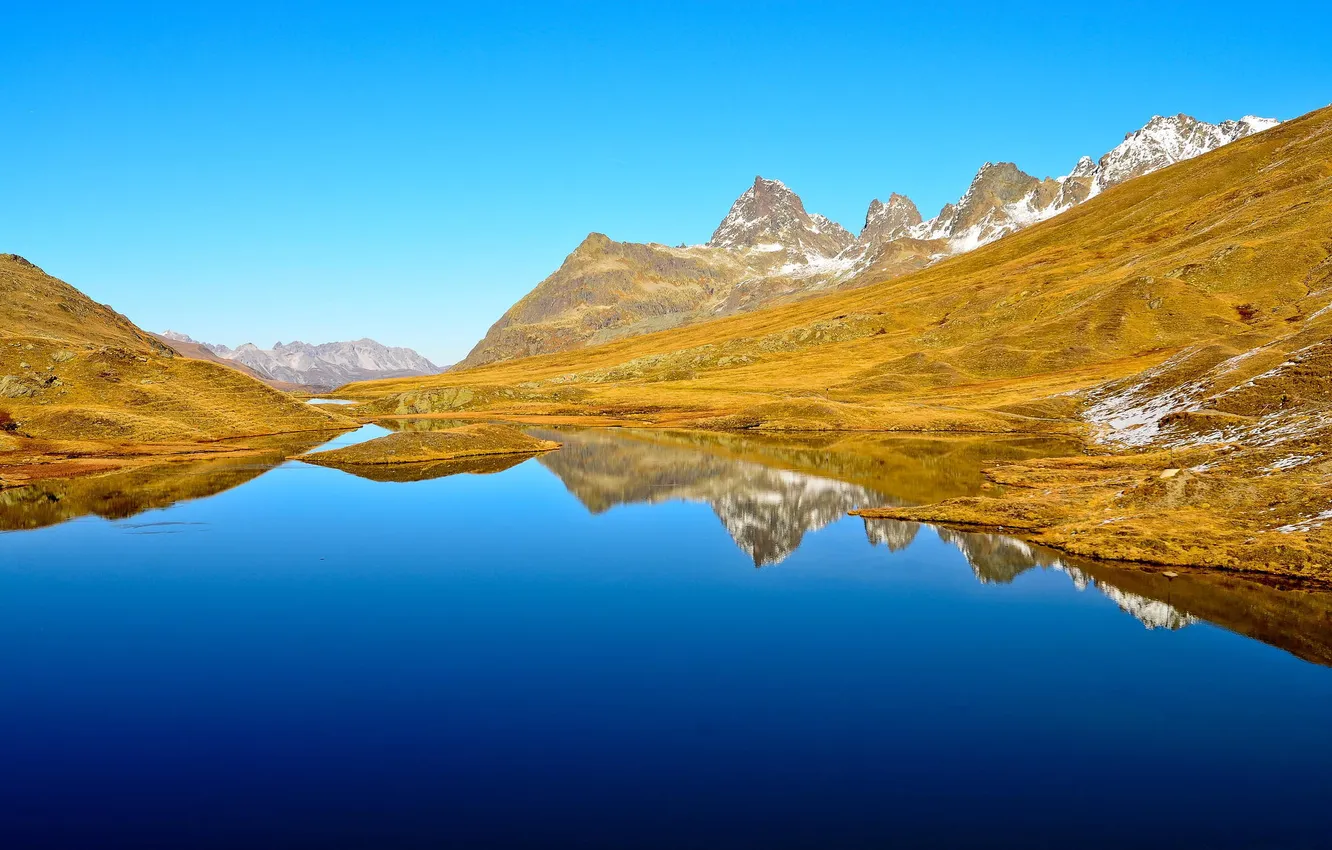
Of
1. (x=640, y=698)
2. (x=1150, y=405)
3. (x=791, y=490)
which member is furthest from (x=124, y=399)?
(x=1150, y=405)

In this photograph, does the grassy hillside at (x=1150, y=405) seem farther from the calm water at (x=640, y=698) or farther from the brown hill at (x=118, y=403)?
the brown hill at (x=118, y=403)

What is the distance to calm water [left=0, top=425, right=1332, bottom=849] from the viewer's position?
18.5 m

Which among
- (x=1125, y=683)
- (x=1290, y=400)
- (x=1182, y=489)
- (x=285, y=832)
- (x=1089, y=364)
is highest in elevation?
(x=1089, y=364)

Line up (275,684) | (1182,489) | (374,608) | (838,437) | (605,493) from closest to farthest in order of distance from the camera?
(275,684) < (374,608) < (1182,489) < (605,493) < (838,437)

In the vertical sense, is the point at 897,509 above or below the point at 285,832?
above

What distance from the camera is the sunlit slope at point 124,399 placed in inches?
4080

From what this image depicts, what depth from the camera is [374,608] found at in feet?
116

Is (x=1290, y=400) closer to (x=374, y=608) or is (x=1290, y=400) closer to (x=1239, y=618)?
(x=1239, y=618)

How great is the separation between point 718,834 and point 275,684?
16.6 meters

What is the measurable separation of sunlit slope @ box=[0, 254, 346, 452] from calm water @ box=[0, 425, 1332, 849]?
64.4m

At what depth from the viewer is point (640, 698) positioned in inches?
989

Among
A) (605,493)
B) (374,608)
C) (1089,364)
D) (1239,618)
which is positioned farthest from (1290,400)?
(1089,364)

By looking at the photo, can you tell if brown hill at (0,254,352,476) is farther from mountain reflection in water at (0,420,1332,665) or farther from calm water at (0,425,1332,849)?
calm water at (0,425,1332,849)

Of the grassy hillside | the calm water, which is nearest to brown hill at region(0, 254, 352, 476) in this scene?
the grassy hillside
